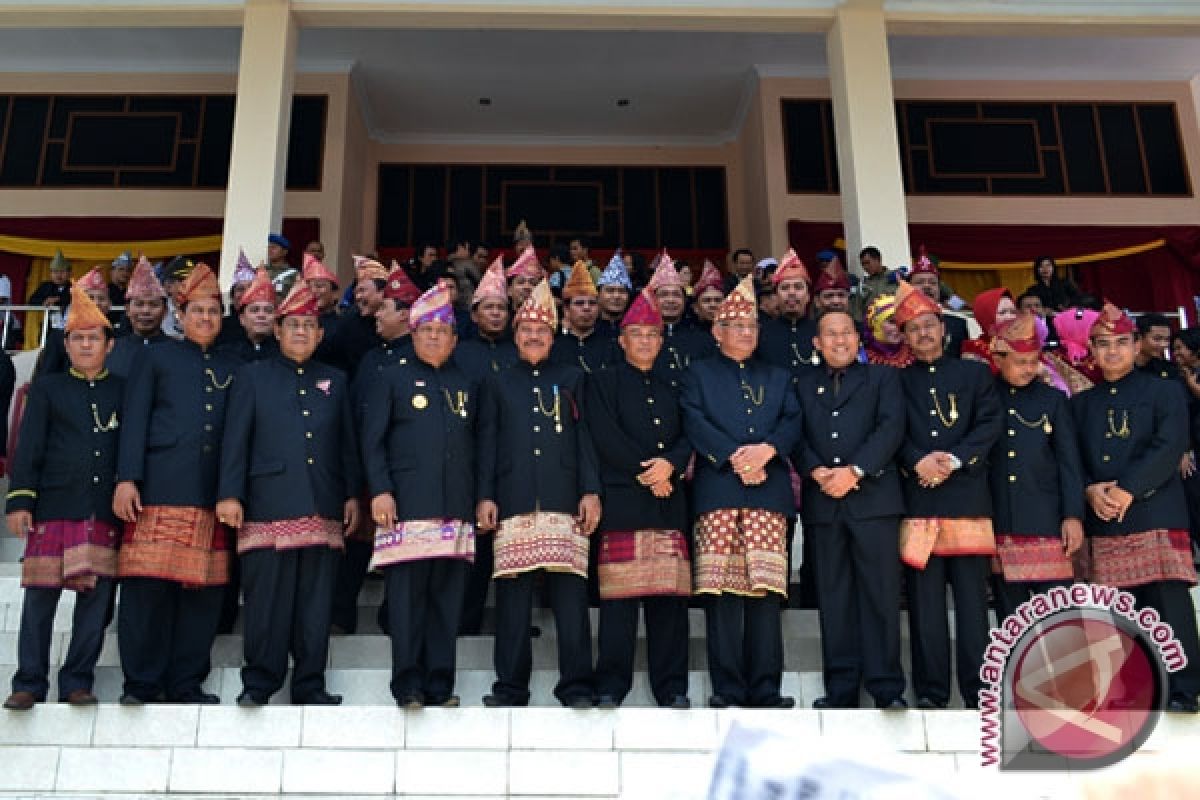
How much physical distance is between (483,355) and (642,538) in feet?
3.77

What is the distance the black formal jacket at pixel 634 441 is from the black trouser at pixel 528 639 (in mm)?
300

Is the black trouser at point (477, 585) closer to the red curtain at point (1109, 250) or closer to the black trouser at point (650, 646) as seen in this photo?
the black trouser at point (650, 646)

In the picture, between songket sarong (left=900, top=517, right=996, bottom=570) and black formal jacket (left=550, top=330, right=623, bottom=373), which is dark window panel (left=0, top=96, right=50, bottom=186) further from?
songket sarong (left=900, top=517, right=996, bottom=570)

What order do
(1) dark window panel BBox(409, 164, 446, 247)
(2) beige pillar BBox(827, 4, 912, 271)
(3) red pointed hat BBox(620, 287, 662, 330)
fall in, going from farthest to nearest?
(1) dark window panel BBox(409, 164, 446, 247) → (2) beige pillar BBox(827, 4, 912, 271) → (3) red pointed hat BBox(620, 287, 662, 330)

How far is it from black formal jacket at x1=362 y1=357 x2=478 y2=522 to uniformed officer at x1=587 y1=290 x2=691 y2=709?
0.47 m

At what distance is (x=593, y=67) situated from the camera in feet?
31.1

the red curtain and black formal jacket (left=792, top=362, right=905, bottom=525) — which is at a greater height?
the red curtain

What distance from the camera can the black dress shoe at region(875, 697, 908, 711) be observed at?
3717 millimetres

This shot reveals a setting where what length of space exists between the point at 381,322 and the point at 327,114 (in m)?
5.08

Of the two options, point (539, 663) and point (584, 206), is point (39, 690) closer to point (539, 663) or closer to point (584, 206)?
point (539, 663)

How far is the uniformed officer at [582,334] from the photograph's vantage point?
4941mm

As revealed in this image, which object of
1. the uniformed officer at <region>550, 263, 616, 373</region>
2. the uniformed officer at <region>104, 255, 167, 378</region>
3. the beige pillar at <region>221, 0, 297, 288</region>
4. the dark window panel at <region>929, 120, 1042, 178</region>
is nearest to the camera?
the uniformed officer at <region>104, 255, 167, 378</region>

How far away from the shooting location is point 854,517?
156 inches

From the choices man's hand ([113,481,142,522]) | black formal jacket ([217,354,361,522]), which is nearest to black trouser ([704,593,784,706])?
black formal jacket ([217,354,361,522])
